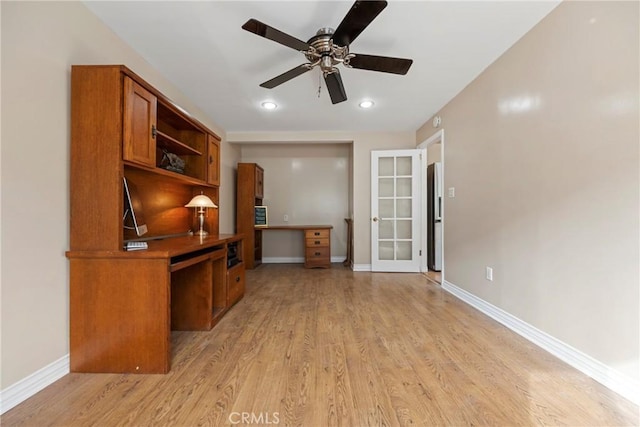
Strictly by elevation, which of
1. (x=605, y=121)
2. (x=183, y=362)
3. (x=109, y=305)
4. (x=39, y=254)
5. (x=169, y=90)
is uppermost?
(x=169, y=90)

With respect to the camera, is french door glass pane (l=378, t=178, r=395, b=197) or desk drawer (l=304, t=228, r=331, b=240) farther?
desk drawer (l=304, t=228, r=331, b=240)

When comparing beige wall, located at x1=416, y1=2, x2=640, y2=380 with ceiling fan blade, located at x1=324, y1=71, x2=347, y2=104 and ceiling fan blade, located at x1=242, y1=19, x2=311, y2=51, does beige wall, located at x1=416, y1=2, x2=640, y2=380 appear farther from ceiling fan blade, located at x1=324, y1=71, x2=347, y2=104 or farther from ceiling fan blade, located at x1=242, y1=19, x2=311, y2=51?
ceiling fan blade, located at x1=242, y1=19, x2=311, y2=51

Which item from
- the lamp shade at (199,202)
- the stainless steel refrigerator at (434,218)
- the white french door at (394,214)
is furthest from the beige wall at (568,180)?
the lamp shade at (199,202)

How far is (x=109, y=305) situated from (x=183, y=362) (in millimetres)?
571

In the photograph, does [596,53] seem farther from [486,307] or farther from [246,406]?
[246,406]

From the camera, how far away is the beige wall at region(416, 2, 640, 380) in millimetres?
1410

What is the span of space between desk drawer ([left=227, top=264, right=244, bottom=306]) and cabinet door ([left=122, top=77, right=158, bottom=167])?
1333 millimetres

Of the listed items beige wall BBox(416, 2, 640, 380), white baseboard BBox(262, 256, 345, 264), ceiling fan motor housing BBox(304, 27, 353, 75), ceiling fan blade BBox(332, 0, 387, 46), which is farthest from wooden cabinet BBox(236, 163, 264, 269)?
beige wall BBox(416, 2, 640, 380)

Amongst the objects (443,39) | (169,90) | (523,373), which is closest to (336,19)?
(443,39)

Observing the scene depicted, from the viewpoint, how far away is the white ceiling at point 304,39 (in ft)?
5.88

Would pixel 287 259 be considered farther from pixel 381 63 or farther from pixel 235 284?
pixel 381 63

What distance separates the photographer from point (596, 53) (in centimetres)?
155

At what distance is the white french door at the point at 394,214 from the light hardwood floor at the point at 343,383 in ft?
6.42

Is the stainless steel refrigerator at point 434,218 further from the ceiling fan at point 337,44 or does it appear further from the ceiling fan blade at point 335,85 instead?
the ceiling fan at point 337,44
